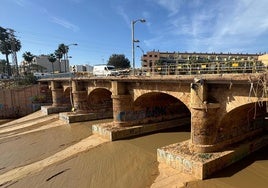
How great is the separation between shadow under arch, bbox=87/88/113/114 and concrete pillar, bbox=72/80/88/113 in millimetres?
673

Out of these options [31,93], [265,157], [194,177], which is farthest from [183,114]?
[31,93]

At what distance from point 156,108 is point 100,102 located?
39.6 feet

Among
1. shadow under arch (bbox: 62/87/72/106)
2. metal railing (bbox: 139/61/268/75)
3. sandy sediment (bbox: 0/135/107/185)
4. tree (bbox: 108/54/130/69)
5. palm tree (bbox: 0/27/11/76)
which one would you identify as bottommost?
sandy sediment (bbox: 0/135/107/185)

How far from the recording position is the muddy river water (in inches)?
493

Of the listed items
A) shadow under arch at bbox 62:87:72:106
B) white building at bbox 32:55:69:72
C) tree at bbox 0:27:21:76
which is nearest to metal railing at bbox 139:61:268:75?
shadow under arch at bbox 62:87:72:106

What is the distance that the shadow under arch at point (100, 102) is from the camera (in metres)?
31.3

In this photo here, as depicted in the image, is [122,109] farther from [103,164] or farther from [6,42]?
[6,42]

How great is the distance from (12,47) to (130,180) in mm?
72214

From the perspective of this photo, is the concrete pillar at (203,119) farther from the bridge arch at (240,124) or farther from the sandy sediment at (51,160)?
the sandy sediment at (51,160)

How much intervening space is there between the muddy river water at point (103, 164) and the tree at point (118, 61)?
58.6 meters

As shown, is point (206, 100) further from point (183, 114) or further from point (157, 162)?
point (183, 114)

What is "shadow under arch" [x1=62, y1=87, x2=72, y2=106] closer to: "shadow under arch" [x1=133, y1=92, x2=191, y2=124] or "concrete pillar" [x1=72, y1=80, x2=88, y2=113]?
"concrete pillar" [x1=72, y1=80, x2=88, y2=113]

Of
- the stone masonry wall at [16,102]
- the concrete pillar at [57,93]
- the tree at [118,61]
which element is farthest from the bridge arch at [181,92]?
the tree at [118,61]

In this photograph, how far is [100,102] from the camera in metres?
Result: 32.3
